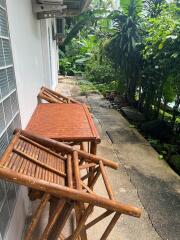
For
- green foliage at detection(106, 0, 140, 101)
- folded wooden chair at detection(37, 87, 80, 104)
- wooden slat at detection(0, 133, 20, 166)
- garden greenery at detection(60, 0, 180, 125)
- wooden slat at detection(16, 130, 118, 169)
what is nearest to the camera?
wooden slat at detection(0, 133, 20, 166)

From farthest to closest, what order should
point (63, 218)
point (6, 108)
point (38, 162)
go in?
point (6, 108) < point (38, 162) < point (63, 218)

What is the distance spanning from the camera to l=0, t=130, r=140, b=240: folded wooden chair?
55.8 inches

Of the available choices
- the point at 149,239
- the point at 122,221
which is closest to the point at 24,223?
the point at 122,221

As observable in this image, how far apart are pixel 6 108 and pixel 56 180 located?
32.2 inches

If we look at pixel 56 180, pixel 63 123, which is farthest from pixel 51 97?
pixel 56 180

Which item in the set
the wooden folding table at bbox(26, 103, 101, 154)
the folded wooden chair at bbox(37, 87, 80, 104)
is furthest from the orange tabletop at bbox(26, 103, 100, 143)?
the folded wooden chair at bbox(37, 87, 80, 104)

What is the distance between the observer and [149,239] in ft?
8.27

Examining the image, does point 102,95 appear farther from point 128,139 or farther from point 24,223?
point 24,223

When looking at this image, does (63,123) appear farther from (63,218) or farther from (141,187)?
(141,187)

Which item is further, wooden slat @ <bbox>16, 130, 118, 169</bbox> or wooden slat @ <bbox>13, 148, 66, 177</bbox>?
wooden slat @ <bbox>16, 130, 118, 169</bbox>

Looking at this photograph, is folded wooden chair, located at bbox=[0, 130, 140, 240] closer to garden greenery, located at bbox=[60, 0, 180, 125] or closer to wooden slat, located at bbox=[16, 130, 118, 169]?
wooden slat, located at bbox=[16, 130, 118, 169]

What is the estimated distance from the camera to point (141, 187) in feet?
11.3

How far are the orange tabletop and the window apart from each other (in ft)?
1.49

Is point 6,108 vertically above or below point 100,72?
above
